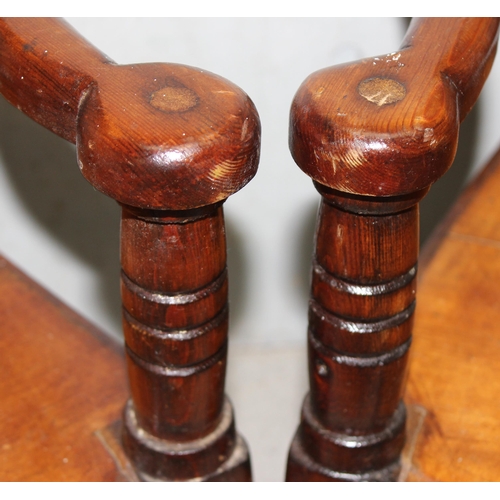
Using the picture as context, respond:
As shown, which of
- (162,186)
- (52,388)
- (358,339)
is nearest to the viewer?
(162,186)

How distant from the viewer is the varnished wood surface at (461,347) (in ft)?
2.10

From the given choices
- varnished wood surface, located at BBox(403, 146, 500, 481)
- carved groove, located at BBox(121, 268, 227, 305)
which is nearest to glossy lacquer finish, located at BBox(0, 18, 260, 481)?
carved groove, located at BBox(121, 268, 227, 305)

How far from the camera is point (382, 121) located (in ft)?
1.38

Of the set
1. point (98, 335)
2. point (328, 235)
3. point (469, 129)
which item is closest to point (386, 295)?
point (328, 235)

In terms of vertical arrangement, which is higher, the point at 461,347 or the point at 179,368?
the point at 179,368

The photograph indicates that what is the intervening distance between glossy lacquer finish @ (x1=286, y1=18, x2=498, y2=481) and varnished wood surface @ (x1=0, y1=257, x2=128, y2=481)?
0.17 m

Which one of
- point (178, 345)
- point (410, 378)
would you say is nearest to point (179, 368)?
point (178, 345)

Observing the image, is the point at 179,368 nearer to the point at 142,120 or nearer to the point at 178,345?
the point at 178,345

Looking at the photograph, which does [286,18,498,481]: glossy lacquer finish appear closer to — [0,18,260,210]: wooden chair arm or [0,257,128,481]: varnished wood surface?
[0,18,260,210]: wooden chair arm

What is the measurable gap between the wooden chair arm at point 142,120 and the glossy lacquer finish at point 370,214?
0.14 ft

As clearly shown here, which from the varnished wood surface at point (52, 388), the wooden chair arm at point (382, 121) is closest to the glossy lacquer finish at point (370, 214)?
the wooden chair arm at point (382, 121)

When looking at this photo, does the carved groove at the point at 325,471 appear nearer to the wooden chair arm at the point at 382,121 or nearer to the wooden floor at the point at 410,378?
the wooden floor at the point at 410,378

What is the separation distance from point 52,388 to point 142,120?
0.36 meters

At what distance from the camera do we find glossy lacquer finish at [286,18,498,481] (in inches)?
16.6
